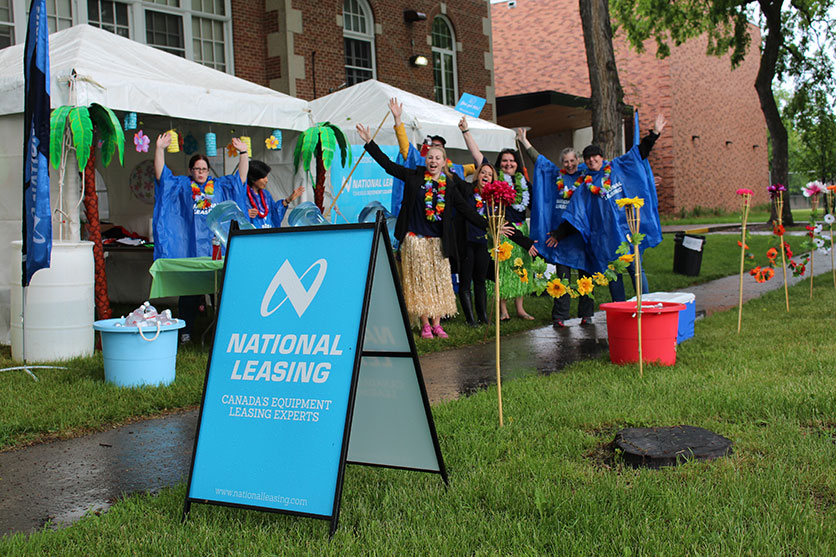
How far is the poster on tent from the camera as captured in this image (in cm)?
1160

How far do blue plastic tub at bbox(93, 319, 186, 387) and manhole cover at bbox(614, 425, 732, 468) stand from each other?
140 inches

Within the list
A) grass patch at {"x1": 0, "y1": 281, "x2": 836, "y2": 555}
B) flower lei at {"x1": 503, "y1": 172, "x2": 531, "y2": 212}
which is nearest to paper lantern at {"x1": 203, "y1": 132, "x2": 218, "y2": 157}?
flower lei at {"x1": 503, "y1": 172, "x2": 531, "y2": 212}

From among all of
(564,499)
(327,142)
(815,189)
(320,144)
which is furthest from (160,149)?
(815,189)

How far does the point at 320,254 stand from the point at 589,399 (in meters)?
2.46

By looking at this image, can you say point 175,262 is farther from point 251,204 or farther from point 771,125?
point 771,125

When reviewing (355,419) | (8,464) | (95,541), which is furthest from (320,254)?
(8,464)

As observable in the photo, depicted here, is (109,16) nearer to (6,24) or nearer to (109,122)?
(6,24)

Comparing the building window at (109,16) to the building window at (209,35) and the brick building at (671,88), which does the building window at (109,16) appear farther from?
the brick building at (671,88)

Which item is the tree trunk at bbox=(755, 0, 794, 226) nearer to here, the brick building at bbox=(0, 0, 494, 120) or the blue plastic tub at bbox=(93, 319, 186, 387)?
the brick building at bbox=(0, 0, 494, 120)

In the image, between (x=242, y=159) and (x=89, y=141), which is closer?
(x=89, y=141)

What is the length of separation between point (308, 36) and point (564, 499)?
13.5 m

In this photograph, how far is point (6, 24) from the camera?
11.7m

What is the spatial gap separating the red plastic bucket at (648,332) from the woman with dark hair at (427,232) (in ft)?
7.37

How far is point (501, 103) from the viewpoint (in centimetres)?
2238
